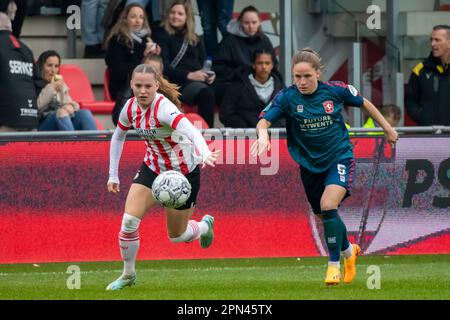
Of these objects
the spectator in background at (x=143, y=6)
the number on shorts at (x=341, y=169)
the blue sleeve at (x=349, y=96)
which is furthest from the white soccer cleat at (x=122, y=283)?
the spectator in background at (x=143, y=6)

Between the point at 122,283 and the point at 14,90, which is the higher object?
the point at 14,90

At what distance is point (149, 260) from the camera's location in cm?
1295

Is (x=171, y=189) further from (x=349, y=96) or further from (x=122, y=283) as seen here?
(x=349, y=96)

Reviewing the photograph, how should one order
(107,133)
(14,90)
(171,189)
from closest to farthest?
(171,189) < (107,133) < (14,90)

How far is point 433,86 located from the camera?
14.6 metres

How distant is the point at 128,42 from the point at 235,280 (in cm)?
454

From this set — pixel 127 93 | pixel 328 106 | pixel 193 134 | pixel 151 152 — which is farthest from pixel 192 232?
pixel 127 93

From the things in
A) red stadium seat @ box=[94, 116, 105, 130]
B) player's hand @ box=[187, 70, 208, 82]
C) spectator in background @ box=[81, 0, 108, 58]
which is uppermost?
spectator in background @ box=[81, 0, 108, 58]

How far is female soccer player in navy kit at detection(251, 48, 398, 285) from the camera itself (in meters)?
10.5

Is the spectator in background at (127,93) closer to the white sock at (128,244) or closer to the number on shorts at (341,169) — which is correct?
the white sock at (128,244)

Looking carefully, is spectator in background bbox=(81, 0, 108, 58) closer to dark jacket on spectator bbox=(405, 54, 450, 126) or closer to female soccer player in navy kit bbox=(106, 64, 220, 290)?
dark jacket on spectator bbox=(405, 54, 450, 126)

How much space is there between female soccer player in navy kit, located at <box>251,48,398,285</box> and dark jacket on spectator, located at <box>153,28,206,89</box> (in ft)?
13.9

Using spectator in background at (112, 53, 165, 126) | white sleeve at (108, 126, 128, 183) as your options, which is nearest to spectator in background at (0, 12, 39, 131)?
spectator in background at (112, 53, 165, 126)

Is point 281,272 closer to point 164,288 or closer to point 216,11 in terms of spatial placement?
point 164,288
